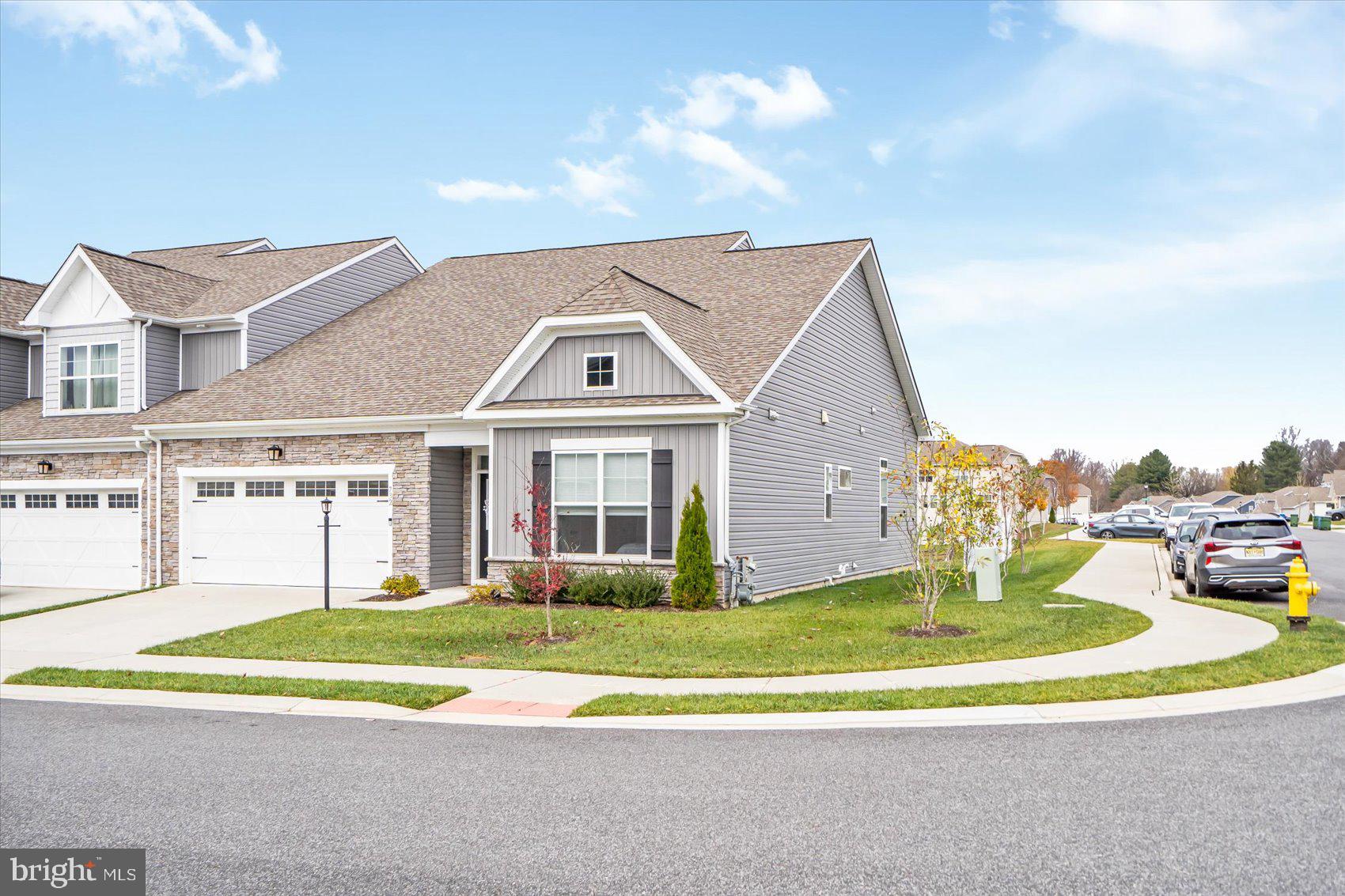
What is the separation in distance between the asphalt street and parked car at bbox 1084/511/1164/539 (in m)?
42.9

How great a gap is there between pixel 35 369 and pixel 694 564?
2017 centimetres

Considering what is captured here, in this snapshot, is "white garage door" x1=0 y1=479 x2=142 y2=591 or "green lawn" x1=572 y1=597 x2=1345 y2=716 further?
"white garage door" x1=0 y1=479 x2=142 y2=591

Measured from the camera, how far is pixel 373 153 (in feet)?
85.8

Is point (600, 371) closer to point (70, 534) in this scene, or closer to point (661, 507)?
point (661, 507)

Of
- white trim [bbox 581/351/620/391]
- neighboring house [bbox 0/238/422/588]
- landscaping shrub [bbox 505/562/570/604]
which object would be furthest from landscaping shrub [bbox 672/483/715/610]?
neighboring house [bbox 0/238/422/588]

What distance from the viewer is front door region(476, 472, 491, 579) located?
20.7 meters

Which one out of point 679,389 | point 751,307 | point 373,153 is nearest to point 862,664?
point 679,389

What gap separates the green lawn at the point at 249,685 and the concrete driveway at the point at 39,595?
7.75 metres

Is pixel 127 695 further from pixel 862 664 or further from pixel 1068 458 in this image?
pixel 1068 458

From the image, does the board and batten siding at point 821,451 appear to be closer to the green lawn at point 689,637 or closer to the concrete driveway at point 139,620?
the green lawn at point 689,637

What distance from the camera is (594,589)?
56.9ft

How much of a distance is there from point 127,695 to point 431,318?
49.4 ft

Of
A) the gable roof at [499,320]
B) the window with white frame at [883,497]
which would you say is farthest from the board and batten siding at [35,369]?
the window with white frame at [883,497]

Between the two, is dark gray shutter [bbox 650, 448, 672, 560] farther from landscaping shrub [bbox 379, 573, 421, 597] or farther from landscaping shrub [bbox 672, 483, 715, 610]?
landscaping shrub [bbox 379, 573, 421, 597]
